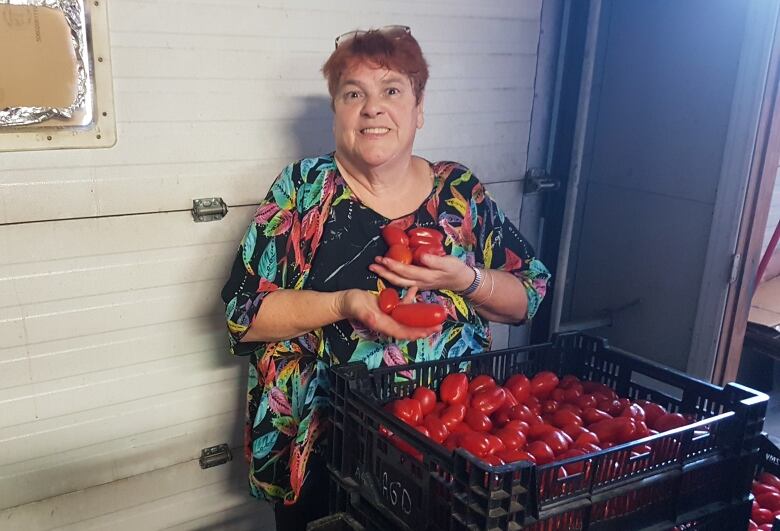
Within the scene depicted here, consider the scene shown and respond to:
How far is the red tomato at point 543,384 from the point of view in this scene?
5.39 ft

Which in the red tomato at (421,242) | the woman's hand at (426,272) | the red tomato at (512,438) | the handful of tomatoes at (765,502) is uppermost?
the red tomato at (421,242)

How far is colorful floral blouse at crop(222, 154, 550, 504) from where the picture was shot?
1.56 metres

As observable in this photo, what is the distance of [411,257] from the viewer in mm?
1530

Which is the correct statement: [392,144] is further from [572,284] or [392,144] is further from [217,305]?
[572,284]

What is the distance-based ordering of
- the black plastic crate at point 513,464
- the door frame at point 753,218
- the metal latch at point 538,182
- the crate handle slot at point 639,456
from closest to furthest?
the black plastic crate at point 513,464 < the crate handle slot at point 639,456 < the door frame at point 753,218 < the metal latch at point 538,182

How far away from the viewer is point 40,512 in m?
1.90

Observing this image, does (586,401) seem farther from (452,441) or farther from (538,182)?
(538,182)

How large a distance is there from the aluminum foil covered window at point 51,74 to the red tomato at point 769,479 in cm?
186

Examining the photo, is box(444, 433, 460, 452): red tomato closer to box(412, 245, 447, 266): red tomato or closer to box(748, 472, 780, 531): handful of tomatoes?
box(412, 245, 447, 266): red tomato

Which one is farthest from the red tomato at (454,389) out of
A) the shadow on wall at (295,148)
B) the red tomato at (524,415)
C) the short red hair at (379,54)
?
the shadow on wall at (295,148)

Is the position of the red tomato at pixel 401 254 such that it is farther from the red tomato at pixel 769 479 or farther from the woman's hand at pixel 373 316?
the red tomato at pixel 769 479

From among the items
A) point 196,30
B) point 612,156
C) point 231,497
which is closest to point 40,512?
point 231,497

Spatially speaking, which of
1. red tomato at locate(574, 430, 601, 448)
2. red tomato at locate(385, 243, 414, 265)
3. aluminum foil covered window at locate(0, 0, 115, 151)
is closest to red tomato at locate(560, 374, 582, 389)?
red tomato at locate(574, 430, 601, 448)

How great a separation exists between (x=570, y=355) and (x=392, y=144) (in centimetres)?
68
